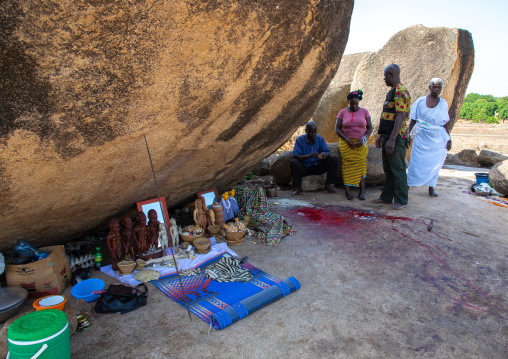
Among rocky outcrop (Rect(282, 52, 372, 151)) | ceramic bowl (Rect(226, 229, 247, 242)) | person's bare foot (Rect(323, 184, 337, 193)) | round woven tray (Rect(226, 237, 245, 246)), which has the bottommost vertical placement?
person's bare foot (Rect(323, 184, 337, 193))

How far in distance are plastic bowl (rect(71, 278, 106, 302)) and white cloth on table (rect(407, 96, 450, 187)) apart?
5.00 meters

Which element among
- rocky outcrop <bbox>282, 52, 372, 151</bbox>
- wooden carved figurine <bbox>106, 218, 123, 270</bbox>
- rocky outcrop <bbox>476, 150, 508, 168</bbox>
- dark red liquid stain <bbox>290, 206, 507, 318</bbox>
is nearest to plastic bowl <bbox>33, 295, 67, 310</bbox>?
wooden carved figurine <bbox>106, 218, 123, 270</bbox>

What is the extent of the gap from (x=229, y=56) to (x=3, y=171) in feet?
5.60

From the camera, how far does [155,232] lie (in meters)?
3.41

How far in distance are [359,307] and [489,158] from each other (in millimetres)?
8652

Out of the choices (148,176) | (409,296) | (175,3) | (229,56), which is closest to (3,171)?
(148,176)

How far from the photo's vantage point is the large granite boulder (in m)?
6.91

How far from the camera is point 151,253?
3.39 metres

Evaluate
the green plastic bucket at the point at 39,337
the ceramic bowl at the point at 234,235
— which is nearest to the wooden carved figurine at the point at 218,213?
the ceramic bowl at the point at 234,235

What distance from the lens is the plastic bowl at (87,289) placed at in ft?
8.52

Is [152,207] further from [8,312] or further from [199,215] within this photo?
[8,312]

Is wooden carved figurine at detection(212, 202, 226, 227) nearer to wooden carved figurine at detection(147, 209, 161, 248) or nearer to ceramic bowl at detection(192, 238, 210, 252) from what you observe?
ceramic bowl at detection(192, 238, 210, 252)

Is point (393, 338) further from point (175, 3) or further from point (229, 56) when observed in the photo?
point (175, 3)

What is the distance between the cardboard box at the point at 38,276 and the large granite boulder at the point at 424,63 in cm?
660
